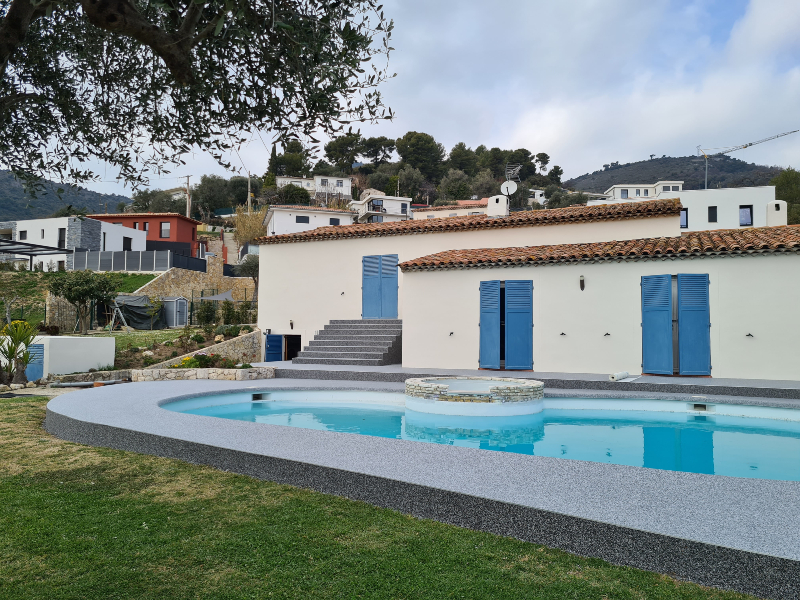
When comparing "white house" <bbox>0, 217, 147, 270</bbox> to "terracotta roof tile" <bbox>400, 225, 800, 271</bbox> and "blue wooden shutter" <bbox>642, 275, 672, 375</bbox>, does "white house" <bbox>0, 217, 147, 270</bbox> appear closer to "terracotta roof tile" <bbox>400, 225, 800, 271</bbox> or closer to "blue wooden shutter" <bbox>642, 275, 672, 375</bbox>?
"terracotta roof tile" <bbox>400, 225, 800, 271</bbox>

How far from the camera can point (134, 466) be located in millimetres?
6520

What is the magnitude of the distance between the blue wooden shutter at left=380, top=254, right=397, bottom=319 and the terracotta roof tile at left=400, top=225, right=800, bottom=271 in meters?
2.54

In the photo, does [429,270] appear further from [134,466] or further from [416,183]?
[416,183]

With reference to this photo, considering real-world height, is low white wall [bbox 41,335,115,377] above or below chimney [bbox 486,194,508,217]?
below

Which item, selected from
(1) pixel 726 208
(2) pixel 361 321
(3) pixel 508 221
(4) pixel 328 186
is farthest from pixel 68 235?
(1) pixel 726 208

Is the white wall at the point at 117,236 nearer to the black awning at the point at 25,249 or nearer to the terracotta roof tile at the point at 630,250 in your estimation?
the black awning at the point at 25,249

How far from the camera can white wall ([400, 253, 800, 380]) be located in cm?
1305

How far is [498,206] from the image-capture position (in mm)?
20766

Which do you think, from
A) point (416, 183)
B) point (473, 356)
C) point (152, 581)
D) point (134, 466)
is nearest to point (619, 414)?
point (473, 356)

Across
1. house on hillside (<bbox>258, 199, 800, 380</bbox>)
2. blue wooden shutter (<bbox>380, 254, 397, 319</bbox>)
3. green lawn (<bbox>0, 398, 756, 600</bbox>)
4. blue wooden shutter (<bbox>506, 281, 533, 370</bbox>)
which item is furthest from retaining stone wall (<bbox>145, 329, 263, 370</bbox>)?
green lawn (<bbox>0, 398, 756, 600</bbox>)

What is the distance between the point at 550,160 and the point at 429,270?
89182mm

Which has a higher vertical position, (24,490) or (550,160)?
(550,160)

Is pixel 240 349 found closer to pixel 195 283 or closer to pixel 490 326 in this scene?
pixel 490 326

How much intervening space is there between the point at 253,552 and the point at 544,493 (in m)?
2.36
